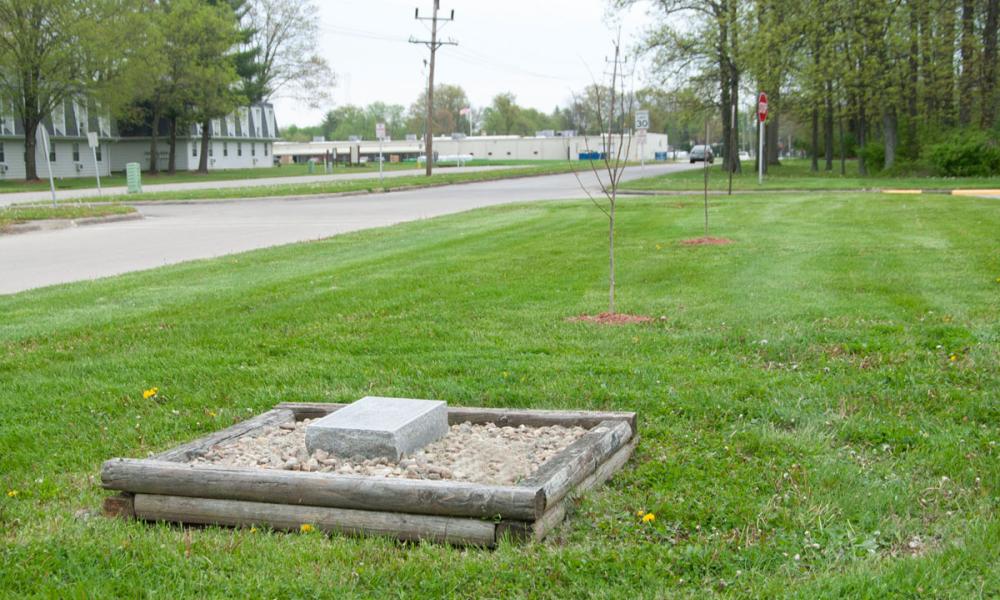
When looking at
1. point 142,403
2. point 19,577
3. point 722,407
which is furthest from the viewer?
point 142,403

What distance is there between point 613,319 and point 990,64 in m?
33.1

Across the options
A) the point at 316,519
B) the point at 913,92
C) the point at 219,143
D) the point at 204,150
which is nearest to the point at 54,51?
the point at 204,150

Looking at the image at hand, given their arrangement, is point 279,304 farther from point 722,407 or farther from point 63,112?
point 63,112

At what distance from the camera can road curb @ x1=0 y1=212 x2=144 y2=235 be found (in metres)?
22.1

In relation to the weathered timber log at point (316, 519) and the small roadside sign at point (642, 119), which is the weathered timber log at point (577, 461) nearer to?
the weathered timber log at point (316, 519)

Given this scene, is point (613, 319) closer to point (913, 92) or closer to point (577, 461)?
point (577, 461)

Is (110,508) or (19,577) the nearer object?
(19,577)

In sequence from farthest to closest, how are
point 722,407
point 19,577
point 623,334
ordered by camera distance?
point 623,334 → point 722,407 → point 19,577

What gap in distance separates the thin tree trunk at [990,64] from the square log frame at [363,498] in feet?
119

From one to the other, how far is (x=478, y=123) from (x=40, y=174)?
97.4 meters

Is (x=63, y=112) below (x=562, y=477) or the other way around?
the other way around

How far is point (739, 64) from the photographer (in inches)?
1596

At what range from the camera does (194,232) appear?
20.9 metres

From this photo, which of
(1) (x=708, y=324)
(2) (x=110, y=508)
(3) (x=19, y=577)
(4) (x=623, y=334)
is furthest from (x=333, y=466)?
(1) (x=708, y=324)
